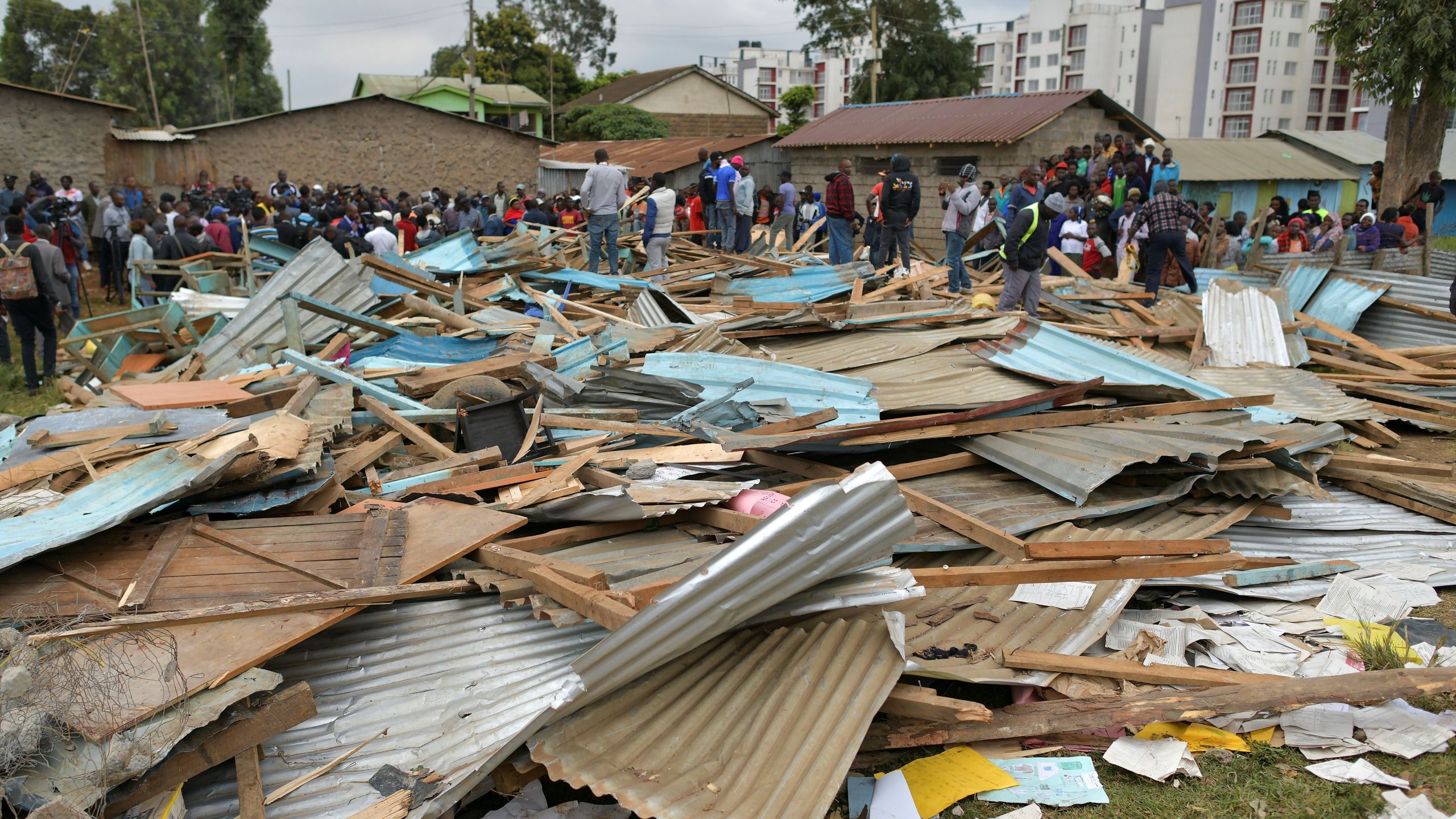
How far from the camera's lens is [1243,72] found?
2490 inches

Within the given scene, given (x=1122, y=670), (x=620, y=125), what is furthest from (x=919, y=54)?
(x=1122, y=670)

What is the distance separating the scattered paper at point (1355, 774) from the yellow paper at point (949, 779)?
3.66ft

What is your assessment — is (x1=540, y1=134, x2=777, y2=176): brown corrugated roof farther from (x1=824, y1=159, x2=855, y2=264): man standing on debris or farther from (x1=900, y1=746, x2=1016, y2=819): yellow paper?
(x1=900, y1=746, x2=1016, y2=819): yellow paper

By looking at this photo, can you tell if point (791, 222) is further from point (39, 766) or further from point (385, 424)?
point (39, 766)

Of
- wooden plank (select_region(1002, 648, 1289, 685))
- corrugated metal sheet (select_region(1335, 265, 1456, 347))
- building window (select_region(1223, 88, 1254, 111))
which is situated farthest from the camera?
building window (select_region(1223, 88, 1254, 111))

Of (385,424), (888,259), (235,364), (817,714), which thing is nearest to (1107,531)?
(817,714)

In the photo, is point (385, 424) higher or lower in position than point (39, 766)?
higher

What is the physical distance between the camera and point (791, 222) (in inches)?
672

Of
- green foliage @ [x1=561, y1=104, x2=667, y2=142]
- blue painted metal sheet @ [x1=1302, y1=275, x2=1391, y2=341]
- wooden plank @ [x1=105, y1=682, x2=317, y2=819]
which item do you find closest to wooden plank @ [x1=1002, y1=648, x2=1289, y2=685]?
wooden plank @ [x1=105, y1=682, x2=317, y2=819]

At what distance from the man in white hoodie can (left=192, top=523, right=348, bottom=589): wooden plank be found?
884 centimetres

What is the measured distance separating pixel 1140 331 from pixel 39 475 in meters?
8.80

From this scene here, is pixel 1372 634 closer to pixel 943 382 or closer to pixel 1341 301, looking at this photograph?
pixel 943 382

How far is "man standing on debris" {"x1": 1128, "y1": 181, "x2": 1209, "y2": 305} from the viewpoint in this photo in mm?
10641

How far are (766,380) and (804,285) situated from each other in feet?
17.0
